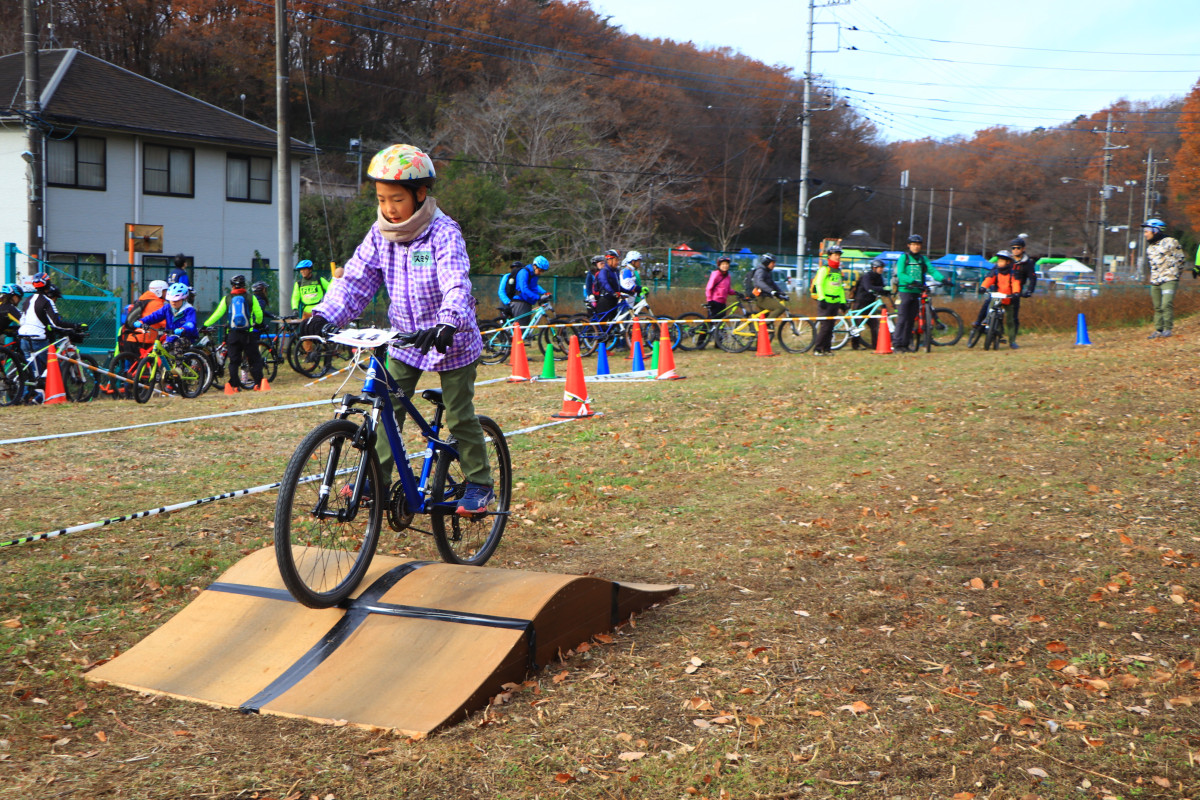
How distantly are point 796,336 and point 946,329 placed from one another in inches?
115

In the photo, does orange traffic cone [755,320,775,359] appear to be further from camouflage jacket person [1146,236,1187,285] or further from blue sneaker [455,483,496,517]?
blue sneaker [455,483,496,517]

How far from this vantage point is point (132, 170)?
108ft

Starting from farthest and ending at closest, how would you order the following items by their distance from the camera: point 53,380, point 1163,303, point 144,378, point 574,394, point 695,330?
point 695,330, point 1163,303, point 144,378, point 53,380, point 574,394

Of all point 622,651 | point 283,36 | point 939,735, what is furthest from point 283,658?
point 283,36

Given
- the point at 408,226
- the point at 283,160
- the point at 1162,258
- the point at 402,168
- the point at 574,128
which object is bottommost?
the point at 408,226

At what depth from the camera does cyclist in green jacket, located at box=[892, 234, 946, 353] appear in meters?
18.2

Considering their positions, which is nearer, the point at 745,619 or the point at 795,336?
the point at 745,619

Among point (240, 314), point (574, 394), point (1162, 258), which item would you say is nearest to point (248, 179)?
point (240, 314)

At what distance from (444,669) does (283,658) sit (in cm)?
73

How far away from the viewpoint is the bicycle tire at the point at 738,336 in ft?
69.5

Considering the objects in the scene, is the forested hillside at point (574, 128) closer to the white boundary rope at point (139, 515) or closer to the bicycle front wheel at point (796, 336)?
the bicycle front wheel at point (796, 336)

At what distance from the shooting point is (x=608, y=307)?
21.2 meters

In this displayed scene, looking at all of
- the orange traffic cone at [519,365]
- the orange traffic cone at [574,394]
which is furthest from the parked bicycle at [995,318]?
the orange traffic cone at [574,394]

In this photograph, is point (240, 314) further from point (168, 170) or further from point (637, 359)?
point (168, 170)
